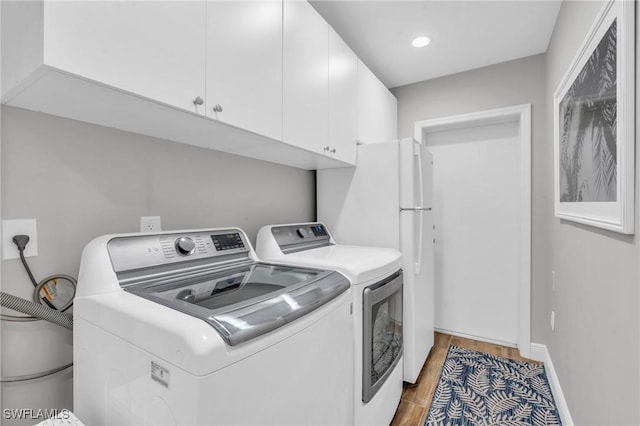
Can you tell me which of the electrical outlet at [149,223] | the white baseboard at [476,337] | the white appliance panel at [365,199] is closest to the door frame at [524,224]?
the white baseboard at [476,337]

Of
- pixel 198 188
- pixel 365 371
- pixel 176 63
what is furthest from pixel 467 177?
pixel 176 63

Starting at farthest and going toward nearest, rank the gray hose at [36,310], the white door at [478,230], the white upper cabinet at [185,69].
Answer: the white door at [478,230], the gray hose at [36,310], the white upper cabinet at [185,69]

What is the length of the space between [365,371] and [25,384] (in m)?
1.26

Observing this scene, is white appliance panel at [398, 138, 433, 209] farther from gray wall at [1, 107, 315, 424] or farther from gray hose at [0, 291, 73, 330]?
gray hose at [0, 291, 73, 330]

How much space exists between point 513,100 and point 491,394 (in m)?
2.34

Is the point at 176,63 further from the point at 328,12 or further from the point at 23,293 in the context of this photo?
the point at 328,12

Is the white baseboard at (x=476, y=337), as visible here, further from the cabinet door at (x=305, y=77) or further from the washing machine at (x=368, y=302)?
the cabinet door at (x=305, y=77)

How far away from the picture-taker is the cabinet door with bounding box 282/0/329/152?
1.50 meters

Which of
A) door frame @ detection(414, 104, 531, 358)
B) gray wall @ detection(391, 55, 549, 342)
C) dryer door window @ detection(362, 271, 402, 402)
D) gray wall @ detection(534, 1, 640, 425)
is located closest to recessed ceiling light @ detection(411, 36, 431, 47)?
gray wall @ detection(391, 55, 549, 342)

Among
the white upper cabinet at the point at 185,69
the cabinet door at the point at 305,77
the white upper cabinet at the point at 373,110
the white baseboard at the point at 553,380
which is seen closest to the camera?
the white upper cabinet at the point at 185,69

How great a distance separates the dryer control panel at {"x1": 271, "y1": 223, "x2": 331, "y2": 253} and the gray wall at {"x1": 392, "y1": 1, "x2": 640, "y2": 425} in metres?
1.41

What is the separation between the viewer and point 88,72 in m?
0.80

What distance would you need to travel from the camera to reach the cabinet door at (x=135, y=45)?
0.76 m

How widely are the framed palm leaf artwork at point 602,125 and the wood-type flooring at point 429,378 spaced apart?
1.39 metres
